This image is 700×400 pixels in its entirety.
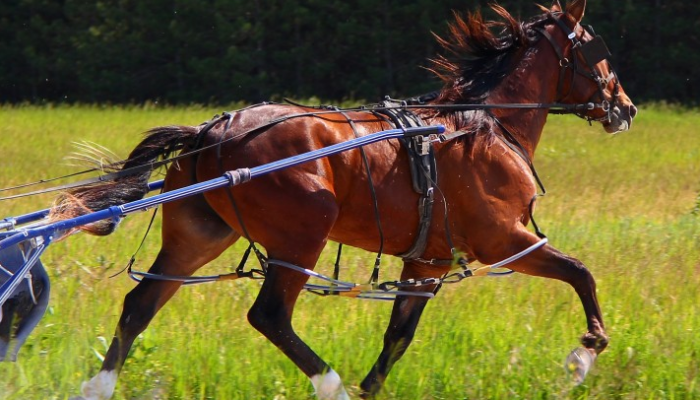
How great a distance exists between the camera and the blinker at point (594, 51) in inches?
243

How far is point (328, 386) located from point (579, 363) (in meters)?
1.37

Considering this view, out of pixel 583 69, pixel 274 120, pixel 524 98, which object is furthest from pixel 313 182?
pixel 583 69

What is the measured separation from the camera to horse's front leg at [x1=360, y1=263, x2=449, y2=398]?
18.8 ft

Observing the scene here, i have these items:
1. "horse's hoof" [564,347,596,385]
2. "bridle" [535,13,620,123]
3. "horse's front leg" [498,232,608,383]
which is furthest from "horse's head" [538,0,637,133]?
"horse's hoof" [564,347,596,385]

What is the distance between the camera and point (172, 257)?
17.9 feet

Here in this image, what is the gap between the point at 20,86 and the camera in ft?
108

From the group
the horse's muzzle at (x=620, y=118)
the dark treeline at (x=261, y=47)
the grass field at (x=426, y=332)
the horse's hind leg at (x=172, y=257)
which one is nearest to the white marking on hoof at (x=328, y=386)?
the grass field at (x=426, y=332)

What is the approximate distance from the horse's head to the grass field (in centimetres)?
131

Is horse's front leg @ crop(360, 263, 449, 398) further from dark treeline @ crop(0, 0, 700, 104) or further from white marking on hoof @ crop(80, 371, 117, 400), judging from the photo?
dark treeline @ crop(0, 0, 700, 104)

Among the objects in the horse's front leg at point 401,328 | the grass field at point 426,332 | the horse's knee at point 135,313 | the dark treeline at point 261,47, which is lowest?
the dark treeline at point 261,47

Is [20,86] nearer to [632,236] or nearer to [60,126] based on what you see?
[60,126]

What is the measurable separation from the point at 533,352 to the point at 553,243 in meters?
3.24

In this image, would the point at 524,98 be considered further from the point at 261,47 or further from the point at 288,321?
the point at 261,47

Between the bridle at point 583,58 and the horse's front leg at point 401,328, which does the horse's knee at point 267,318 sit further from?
the bridle at point 583,58
